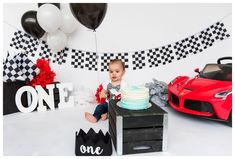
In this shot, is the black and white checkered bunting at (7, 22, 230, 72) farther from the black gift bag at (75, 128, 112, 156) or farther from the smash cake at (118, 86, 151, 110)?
the black gift bag at (75, 128, 112, 156)

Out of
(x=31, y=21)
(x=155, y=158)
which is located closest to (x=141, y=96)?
(x=155, y=158)

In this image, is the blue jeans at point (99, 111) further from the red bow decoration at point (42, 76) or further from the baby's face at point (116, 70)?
the red bow decoration at point (42, 76)

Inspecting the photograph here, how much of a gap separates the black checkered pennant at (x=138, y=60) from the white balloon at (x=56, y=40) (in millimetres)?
808

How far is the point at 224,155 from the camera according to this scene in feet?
4.12

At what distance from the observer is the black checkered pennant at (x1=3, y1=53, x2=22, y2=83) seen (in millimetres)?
1956

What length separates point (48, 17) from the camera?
202cm

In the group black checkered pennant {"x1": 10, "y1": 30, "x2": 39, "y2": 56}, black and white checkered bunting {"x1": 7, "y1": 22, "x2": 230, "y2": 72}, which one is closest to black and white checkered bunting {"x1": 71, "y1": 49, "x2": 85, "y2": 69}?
black and white checkered bunting {"x1": 7, "y1": 22, "x2": 230, "y2": 72}

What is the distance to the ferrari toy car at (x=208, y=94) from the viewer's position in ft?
5.33

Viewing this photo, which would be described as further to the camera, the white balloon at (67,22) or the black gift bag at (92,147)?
the white balloon at (67,22)

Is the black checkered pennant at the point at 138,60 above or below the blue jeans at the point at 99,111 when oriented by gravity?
above

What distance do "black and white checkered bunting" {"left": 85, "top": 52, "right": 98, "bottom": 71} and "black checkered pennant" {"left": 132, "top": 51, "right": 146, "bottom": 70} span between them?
44cm

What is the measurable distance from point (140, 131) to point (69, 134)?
537 mm

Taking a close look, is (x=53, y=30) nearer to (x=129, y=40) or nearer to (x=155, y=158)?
(x=129, y=40)

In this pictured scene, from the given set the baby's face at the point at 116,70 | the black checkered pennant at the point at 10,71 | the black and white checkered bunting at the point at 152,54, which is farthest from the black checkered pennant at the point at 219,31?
the black checkered pennant at the point at 10,71
